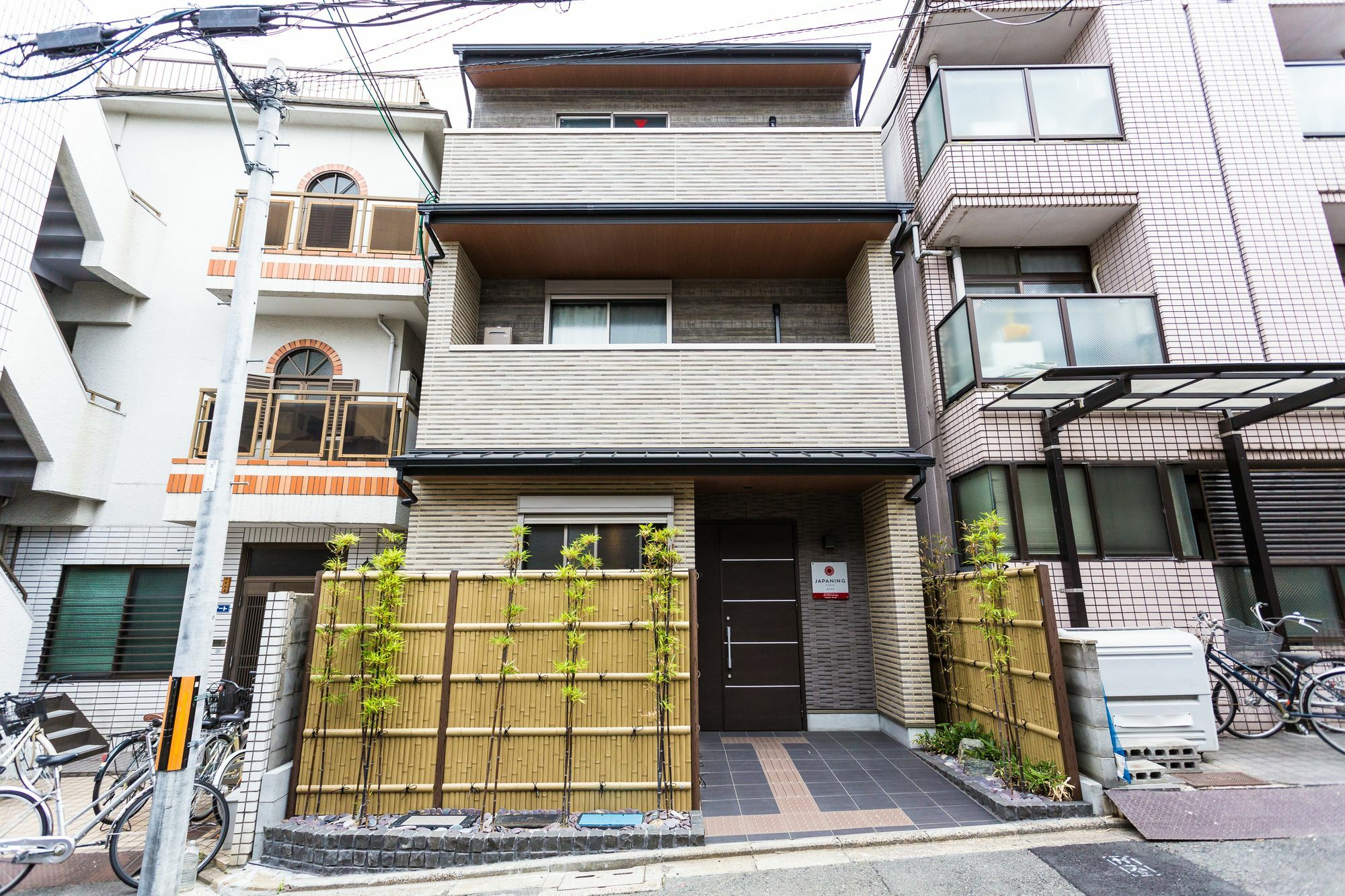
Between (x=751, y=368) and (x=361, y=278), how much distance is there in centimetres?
622

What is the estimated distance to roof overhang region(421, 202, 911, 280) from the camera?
8039 mm

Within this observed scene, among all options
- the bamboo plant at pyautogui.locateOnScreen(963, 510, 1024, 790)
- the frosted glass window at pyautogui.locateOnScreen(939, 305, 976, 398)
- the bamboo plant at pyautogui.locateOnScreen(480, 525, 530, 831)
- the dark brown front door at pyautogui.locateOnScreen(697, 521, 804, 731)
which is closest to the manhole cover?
the bamboo plant at pyautogui.locateOnScreen(963, 510, 1024, 790)

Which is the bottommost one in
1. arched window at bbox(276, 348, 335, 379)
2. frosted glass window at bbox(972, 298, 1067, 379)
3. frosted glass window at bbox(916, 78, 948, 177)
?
frosted glass window at bbox(972, 298, 1067, 379)

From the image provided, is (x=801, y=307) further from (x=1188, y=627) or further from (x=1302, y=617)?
(x=1302, y=617)

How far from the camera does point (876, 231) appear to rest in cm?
834

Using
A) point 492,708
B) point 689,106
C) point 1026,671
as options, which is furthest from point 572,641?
point 689,106

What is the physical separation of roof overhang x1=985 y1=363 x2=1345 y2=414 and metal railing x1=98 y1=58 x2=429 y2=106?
1108 centimetres

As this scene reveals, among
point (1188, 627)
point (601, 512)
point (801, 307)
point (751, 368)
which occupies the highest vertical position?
point (801, 307)

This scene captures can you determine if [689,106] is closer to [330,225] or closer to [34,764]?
[330,225]

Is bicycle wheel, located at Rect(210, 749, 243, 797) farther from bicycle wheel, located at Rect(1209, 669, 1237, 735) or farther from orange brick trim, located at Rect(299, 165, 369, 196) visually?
bicycle wheel, located at Rect(1209, 669, 1237, 735)

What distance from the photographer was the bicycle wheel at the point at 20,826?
452 cm

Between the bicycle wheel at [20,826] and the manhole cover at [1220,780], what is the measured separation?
9603 millimetres

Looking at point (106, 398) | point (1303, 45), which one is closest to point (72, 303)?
point (106, 398)

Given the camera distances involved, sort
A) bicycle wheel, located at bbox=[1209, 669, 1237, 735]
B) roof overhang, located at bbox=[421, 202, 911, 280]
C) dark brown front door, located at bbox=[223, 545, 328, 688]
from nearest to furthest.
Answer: bicycle wheel, located at bbox=[1209, 669, 1237, 735], roof overhang, located at bbox=[421, 202, 911, 280], dark brown front door, located at bbox=[223, 545, 328, 688]
